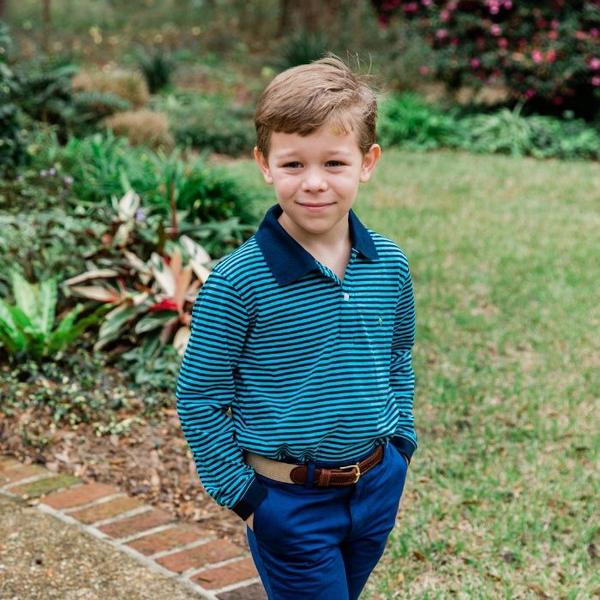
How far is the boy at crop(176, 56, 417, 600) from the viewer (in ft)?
6.31

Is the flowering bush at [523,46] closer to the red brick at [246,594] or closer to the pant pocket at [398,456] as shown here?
the red brick at [246,594]

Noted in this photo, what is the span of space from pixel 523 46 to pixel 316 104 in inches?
412

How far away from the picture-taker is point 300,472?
2.01 meters

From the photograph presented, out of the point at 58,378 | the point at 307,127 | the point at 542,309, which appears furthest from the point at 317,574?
the point at 542,309

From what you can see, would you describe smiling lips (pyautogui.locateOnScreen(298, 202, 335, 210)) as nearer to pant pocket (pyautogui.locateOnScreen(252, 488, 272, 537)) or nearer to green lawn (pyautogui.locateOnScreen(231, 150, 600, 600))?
pant pocket (pyautogui.locateOnScreen(252, 488, 272, 537))

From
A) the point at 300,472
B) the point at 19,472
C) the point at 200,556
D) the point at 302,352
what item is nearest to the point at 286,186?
the point at 302,352

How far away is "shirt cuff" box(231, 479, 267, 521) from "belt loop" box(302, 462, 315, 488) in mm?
94

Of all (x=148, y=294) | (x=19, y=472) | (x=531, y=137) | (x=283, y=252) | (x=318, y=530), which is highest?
(x=283, y=252)

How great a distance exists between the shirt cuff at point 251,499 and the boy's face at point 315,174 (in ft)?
1.81

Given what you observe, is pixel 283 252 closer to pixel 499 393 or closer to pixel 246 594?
pixel 246 594

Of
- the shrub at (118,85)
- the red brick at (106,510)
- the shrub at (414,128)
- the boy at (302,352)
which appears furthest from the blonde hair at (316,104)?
the shrub at (414,128)

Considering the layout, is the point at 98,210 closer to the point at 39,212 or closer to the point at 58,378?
the point at 39,212

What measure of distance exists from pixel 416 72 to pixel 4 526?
38.3 feet

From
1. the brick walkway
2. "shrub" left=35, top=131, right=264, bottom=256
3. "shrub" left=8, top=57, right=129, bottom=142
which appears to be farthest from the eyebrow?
"shrub" left=8, top=57, right=129, bottom=142
